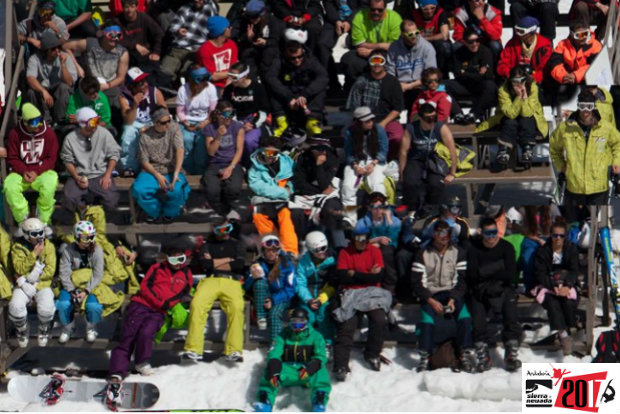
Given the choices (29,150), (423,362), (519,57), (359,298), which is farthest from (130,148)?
(519,57)

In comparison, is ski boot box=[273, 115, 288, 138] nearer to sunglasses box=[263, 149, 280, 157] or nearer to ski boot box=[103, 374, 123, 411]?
sunglasses box=[263, 149, 280, 157]

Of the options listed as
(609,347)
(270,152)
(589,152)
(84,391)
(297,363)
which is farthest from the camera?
(270,152)

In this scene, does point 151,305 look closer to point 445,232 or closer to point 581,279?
point 445,232

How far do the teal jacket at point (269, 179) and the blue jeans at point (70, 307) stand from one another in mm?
2193

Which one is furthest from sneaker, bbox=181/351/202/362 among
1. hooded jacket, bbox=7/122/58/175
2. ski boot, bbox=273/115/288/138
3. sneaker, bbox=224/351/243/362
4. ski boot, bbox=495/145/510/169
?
ski boot, bbox=495/145/510/169

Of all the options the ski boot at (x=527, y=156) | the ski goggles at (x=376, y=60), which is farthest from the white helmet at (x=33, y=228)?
the ski boot at (x=527, y=156)

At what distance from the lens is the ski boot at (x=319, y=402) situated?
1756 centimetres

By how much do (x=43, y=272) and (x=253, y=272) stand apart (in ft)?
7.60

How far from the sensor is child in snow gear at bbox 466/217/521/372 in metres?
18.1

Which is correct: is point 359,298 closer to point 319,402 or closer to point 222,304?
point 319,402

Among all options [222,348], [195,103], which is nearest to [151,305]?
[222,348]

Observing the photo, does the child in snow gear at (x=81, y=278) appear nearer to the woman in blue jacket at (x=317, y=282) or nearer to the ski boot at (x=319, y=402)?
the woman in blue jacket at (x=317, y=282)

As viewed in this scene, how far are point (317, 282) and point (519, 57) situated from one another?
12.5 ft

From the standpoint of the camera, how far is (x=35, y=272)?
18297 mm
